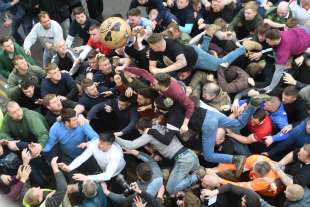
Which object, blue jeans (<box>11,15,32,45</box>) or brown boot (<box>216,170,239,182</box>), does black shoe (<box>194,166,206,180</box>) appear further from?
blue jeans (<box>11,15,32,45</box>)

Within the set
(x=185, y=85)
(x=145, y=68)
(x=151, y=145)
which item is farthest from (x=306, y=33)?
(x=151, y=145)

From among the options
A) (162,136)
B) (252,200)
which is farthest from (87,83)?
(252,200)

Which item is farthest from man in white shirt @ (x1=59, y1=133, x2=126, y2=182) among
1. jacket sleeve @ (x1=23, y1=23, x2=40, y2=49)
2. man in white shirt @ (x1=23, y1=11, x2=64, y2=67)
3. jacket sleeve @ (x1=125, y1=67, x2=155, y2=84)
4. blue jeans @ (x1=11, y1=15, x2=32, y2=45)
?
blue jeans @ (x1=11, y1=15, x2=32, y2=45)

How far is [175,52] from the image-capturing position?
6016 millimetres

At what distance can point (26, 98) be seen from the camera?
21.6ft

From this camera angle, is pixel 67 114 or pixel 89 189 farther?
pixel 67 114

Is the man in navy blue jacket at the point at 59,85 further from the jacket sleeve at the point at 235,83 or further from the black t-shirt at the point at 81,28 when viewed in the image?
the jacket sleeve at the point at 235,83

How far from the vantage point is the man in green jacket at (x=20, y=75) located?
659 centimetres

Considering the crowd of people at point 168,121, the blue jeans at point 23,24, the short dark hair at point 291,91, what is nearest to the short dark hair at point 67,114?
the crowd of people at point 168,121

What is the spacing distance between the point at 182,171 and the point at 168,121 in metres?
0.65

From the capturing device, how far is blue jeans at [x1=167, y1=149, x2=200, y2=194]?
17.9ft

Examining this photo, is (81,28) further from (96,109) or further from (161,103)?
(161,103)

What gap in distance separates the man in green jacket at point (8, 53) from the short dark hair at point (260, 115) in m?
3.75

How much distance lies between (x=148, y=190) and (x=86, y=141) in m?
1.20
